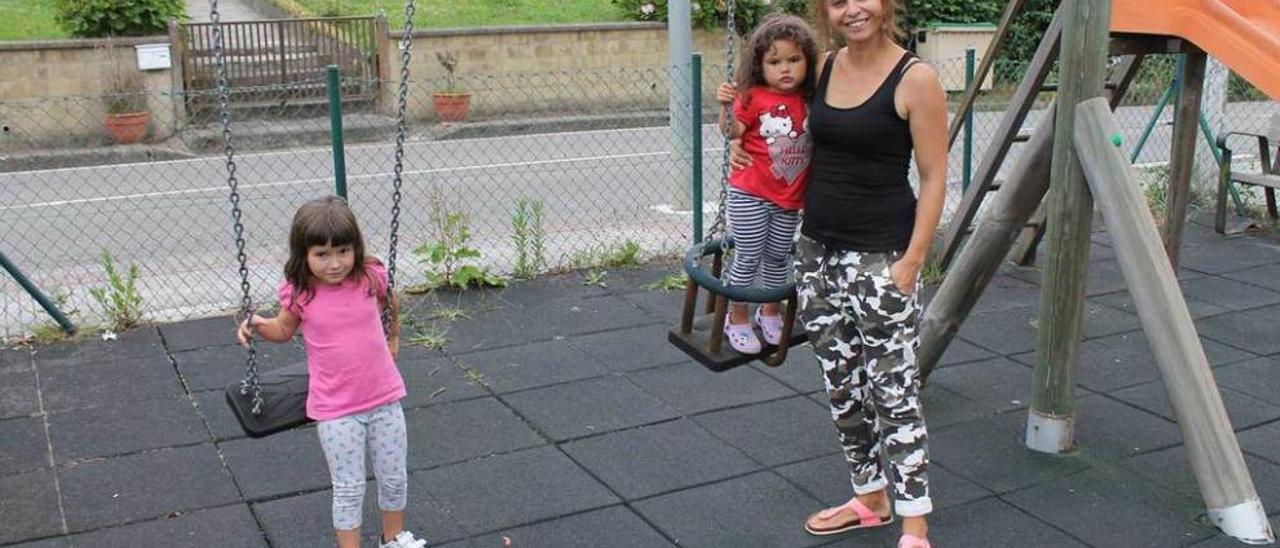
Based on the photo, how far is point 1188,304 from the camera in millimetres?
6652

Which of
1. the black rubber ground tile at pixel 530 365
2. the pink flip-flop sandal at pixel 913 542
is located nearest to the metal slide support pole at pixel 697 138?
the black rubber ground tile at pixel 530 365

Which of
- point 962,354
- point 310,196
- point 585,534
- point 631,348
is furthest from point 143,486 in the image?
point 310,196

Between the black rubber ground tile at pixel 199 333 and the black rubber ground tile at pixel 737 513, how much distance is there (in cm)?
278

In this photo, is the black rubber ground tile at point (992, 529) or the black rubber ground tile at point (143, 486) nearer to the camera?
the black rubber ground tile at point (992, 529)

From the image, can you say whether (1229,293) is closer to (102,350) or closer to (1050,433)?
(1050,433)

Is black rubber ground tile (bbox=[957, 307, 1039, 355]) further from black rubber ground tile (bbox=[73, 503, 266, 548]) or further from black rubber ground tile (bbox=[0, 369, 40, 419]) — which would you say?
black rubber ground tile (bbox=[0, 369, 40, 419])

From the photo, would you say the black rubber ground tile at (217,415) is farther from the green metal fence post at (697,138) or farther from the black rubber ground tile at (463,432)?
the green metal fence post at (697,138)

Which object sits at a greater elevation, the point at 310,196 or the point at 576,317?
the point at 576,317

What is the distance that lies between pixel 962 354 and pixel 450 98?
1186cm

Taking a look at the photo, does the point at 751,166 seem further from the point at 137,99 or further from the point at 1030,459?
the point at 137,99

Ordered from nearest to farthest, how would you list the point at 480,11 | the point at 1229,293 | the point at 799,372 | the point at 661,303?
the point at 799,372 → the point at 661,303 → the point at 1229,293 → the point at 480,11

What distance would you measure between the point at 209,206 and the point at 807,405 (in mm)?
7380

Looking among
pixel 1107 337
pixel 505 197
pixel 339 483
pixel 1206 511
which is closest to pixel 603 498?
pixel 339 483

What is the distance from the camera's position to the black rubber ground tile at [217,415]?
15.9 feet
